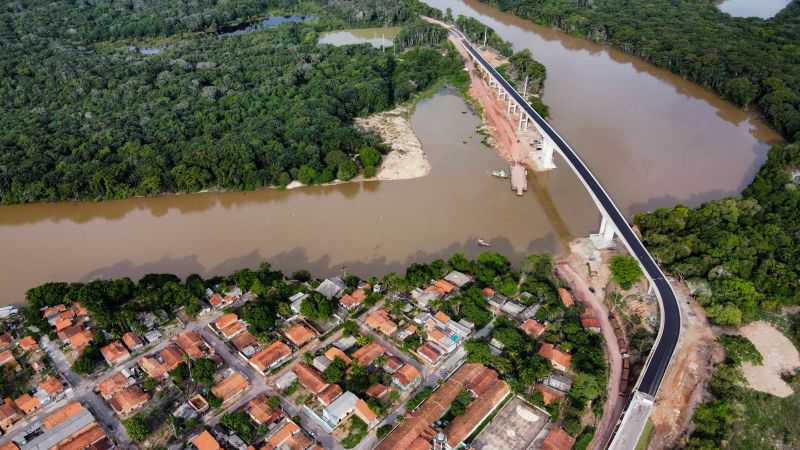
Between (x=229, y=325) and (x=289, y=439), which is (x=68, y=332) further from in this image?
(x=289, y=439)

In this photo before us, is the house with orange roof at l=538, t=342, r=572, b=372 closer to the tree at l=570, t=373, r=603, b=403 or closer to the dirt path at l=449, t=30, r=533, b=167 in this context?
the tree at l=570, t=373, r=603, b=403

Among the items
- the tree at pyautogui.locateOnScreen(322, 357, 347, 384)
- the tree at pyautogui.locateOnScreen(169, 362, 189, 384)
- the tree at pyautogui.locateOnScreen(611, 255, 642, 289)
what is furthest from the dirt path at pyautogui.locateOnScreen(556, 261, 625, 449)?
the tree at pyautogui.locateOnScreen(169, 362, 189, 384)

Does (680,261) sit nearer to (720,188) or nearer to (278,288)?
(720,188)

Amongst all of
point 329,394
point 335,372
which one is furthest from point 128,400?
point 335,372

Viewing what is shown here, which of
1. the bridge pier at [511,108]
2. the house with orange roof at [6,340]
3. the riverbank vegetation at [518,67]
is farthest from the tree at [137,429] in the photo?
the bridge pier at [511,108]

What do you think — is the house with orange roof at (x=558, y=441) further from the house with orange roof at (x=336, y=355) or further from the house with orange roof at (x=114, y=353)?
the house with orange roof at (x=114, y=353)

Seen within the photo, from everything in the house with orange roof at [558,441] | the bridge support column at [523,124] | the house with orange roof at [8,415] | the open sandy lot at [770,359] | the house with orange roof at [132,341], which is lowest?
the house with orange roof at [8,415]
